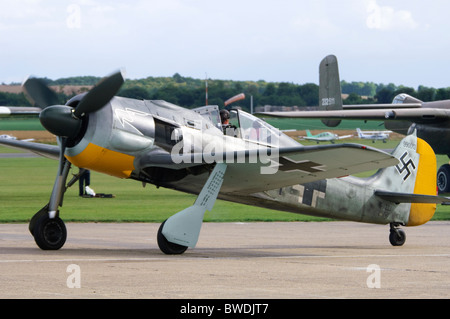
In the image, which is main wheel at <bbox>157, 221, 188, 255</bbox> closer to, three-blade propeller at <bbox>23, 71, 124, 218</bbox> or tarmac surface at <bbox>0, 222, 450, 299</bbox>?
tarmac surface at <bbox>0, 222, 450, 299</bbox>

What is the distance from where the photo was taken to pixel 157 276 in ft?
33.3

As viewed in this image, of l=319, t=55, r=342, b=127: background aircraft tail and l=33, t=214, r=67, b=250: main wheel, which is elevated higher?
l=319, t=55, r=342, b=127: background aircraft tail

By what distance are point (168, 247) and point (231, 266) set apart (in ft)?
5.75

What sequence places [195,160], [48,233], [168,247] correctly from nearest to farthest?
[168,247], [195,160], [48,233]

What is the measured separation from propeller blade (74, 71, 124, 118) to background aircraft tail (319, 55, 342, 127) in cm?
2530

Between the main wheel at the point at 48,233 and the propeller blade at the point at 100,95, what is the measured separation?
2.01 m

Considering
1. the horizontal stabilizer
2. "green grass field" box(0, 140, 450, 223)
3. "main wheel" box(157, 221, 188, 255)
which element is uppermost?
the horizontal stabilizer

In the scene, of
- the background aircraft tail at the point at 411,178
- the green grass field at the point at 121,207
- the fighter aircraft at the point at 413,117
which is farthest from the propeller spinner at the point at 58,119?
the fighter aircraft at the point at 413,117

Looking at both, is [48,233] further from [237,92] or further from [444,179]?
[237,92]

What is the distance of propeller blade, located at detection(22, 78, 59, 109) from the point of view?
45.6ft

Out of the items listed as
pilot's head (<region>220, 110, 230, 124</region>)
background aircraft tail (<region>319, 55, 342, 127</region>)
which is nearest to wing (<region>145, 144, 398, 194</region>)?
pilot's head (<region>220, 110, 230, 124</region>)

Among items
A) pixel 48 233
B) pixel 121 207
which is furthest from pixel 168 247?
pixel 121 207

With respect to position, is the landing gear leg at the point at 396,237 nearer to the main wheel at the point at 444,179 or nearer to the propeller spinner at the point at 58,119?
the propeller spinner at the point at 58,119

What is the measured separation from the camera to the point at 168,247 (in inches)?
506
